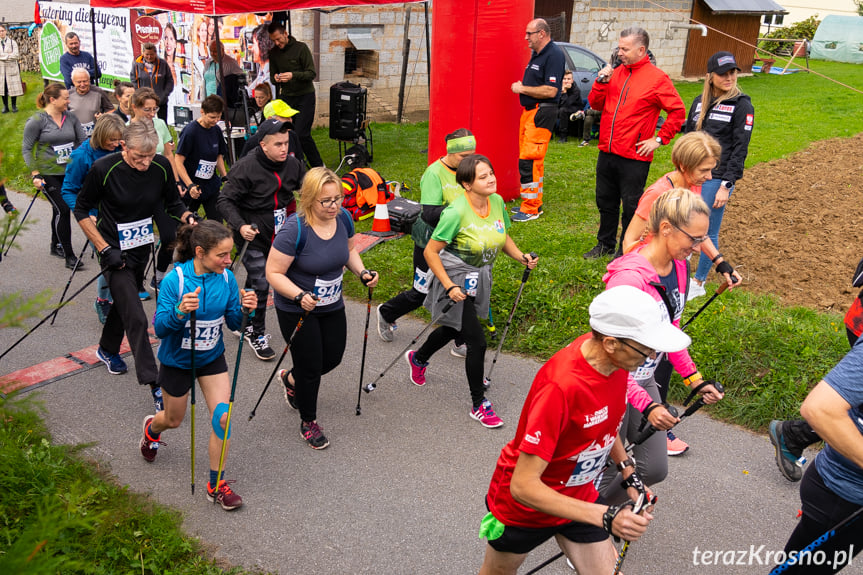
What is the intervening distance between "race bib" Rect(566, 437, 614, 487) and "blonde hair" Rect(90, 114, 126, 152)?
5.09 meters

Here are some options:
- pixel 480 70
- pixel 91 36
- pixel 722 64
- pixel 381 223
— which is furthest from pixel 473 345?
pixel 91 36

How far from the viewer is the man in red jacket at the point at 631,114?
7.39 m

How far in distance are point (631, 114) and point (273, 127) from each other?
365cm

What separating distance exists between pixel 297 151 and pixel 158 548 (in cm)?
479

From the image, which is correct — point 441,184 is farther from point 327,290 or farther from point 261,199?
point 261,199

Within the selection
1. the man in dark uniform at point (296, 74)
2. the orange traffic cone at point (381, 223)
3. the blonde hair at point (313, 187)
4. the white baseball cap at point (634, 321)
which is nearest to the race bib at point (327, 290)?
the blonde hair at point (313, 187)

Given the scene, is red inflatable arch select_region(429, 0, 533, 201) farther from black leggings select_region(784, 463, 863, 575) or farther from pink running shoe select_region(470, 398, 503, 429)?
black leggings select_region(784, 463, 863, 575)

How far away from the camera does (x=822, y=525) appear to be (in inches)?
119

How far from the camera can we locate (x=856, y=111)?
60.0 feet

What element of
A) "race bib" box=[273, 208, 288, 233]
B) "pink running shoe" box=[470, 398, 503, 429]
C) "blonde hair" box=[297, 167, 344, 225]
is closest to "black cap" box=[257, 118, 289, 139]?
"race bib" box=[273, 208, 288, 233]

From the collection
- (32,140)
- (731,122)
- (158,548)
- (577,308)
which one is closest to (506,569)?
(158,548)

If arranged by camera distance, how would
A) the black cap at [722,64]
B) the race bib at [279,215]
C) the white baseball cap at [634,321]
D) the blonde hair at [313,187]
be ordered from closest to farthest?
the white baseball cap at [634,321] → the blonde hair at [313,187] → the race bib at [279,215] → the black cap at [722,64]

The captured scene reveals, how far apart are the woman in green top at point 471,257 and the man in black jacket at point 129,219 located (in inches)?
80.2

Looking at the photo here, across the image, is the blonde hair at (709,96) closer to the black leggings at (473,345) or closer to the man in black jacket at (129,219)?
the black leggings at (473,345)
